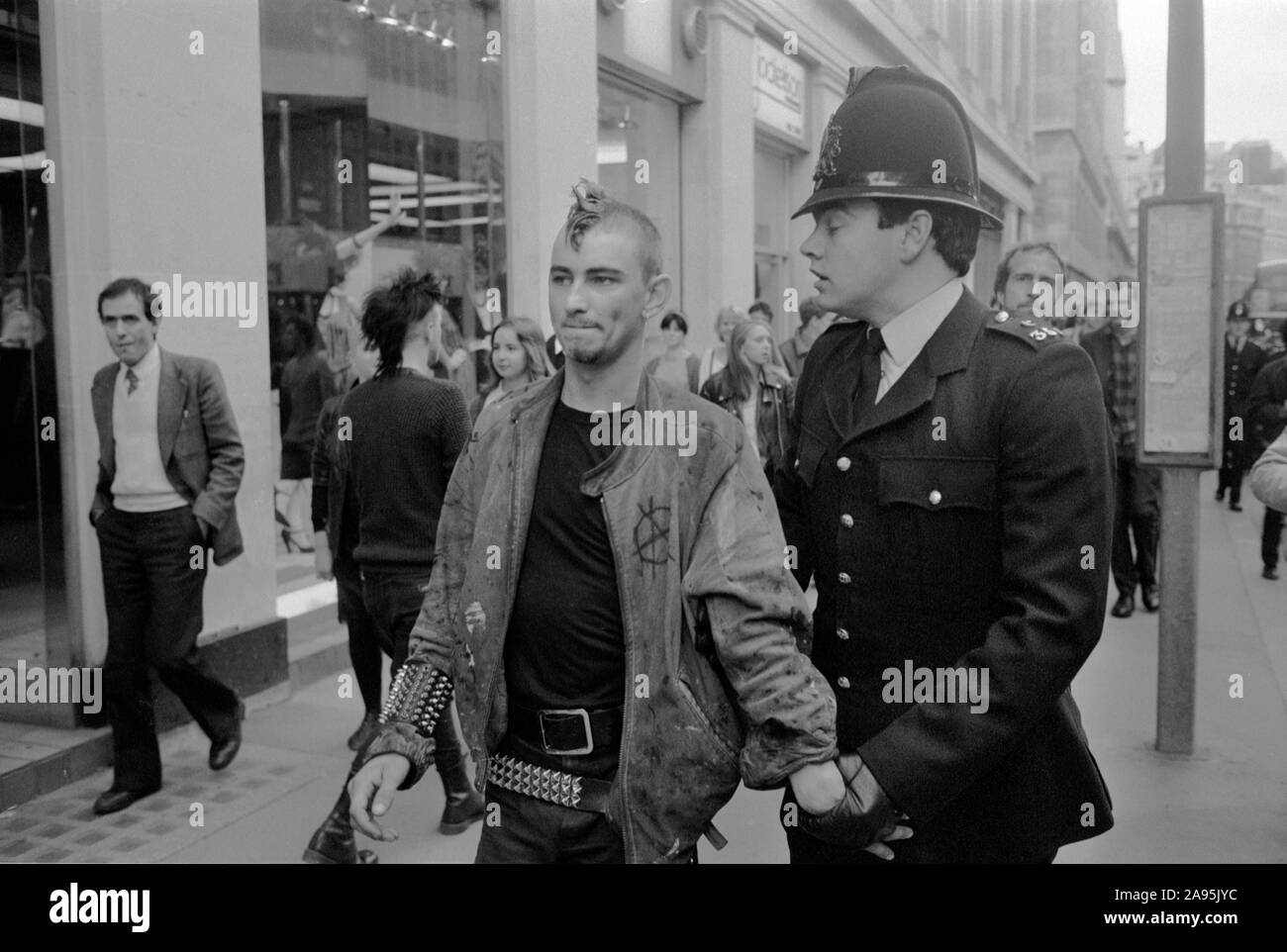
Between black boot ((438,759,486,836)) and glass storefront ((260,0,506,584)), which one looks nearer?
black boot ((438,759,486,836))

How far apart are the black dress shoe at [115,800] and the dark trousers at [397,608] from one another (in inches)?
47.5

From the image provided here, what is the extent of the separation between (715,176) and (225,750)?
8.09 m

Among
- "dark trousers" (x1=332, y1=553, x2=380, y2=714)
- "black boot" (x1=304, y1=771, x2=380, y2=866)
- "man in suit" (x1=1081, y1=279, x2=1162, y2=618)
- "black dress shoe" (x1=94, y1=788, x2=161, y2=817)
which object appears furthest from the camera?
"man in suit" (x1=1081, y1=279, x2=1162, y2=618)

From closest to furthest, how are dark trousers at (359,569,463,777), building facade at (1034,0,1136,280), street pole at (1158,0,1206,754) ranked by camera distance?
dark trousers at (359,569,463,777) < street pole at (1158,0,1206,754) < building facade at (1034,0,1136,280)

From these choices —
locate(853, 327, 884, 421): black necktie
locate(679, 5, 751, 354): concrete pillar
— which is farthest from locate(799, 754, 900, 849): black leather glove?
locate(679, 5, 751, 354): concrete pillar

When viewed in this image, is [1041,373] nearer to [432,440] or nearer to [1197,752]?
[432,440]

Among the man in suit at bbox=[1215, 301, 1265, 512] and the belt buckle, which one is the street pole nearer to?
the belt buckle

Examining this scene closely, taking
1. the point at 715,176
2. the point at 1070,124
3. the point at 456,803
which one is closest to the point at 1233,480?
the point at 715,176

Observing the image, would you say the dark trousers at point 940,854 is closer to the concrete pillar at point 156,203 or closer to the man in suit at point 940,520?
the man in suit at point 940,520

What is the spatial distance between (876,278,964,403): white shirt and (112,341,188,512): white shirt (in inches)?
137

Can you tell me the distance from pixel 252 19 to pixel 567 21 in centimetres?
342

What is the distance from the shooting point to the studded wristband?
2.42 meters

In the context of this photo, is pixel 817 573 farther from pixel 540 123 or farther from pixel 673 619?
pixel 540 123

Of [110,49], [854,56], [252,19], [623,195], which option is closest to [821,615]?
[110,49]
